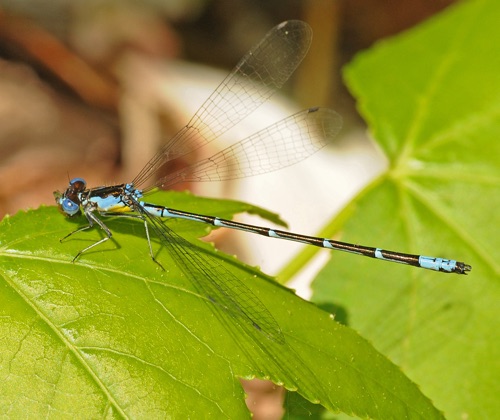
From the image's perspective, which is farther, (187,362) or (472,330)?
(472,330)

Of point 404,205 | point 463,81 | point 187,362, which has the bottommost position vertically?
point 187,362

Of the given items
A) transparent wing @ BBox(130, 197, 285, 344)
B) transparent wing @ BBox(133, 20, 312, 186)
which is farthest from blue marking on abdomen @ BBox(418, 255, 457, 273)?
transparent wing @ BBox(133, 20, 312, 186)

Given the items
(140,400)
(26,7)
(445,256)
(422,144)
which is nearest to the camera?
(140,400)

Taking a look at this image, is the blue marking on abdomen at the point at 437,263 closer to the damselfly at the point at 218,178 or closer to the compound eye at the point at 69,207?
the damselfly at the point at 218,178

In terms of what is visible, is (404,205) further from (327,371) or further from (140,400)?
(140,400)

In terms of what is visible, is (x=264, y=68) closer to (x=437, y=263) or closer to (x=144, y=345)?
(x=437, y=263)

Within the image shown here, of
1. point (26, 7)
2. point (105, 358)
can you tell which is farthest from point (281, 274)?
point (26, 7)

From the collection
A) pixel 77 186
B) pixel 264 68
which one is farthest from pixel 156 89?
pixel 77 186

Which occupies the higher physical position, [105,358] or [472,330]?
[472,330]
